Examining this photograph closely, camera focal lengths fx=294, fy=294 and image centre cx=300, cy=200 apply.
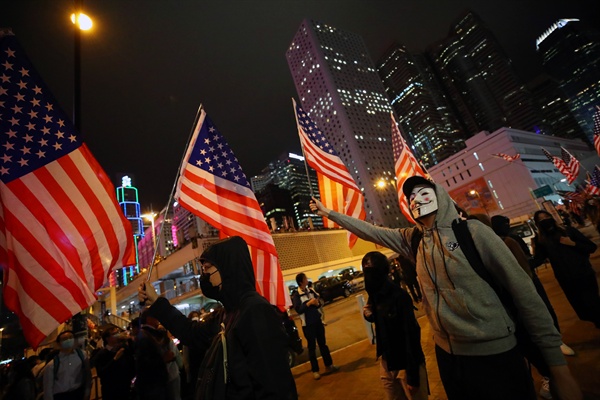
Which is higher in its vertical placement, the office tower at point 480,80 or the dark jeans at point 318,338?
the office tower at point 480,80

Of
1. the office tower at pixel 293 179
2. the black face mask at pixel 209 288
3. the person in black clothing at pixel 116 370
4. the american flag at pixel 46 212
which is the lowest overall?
the person in black clothing at pixel 116 370

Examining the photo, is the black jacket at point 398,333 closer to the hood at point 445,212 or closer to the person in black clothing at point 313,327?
the hood at point 445,212

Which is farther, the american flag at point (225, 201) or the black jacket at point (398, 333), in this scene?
the american flag at point (225, 201)

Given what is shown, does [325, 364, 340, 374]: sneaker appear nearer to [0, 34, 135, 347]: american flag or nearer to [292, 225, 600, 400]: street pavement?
[292, 225, 600, 400]: street pavement

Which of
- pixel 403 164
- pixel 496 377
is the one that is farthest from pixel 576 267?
pixel 403 164

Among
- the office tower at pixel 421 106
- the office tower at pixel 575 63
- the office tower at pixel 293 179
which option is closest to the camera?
the office tower at pixel 575 63

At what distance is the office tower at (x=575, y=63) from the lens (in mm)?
115125

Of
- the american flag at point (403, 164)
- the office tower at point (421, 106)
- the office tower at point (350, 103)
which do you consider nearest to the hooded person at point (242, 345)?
the american flag at point (403, 164)

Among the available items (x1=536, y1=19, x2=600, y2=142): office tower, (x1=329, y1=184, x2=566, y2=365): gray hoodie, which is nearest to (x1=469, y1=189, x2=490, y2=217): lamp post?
→ (x1=329, y1=184, x2=566, y2=365): gray hoodie

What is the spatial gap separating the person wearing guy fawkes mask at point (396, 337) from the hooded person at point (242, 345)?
170cm

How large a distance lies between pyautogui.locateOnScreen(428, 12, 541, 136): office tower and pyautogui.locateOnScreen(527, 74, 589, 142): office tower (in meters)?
11.6

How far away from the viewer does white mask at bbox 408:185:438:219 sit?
2.20m

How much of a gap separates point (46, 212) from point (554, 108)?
177597 millimetres

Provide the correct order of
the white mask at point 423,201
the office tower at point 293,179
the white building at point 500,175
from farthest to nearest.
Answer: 1. the office tower at point 293,179
2. the white building at point 500,175
3. the white mask at point 423,201
